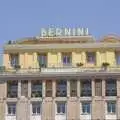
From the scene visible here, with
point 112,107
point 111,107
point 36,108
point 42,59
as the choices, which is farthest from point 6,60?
point 112,107

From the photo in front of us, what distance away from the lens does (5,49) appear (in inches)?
3406

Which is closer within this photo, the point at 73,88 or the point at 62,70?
the point at 73,88

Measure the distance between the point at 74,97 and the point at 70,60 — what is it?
8503mm

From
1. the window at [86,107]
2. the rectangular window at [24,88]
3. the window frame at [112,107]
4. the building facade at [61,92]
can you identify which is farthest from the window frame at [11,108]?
the window frame at [112,107]

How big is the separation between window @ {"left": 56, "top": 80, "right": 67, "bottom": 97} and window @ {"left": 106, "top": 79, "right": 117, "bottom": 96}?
6008 mm

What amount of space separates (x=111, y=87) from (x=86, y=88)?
3.55 m

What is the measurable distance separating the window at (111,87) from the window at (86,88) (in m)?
2.56

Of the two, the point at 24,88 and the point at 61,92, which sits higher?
the point at 24,88

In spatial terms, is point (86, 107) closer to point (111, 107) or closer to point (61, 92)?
point (111, 107)

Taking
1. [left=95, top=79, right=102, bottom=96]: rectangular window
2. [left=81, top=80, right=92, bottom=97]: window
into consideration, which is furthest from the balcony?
[left=95, top=79, right=102, bottom=96]: rectangular window

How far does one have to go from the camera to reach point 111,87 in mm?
80188

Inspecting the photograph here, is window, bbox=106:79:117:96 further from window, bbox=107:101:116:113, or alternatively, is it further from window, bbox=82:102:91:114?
window, bbox=82:102:91:114

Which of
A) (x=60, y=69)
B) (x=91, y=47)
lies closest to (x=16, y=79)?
(x=60, y=69)

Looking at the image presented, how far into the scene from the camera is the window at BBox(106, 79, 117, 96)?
3147 inches
